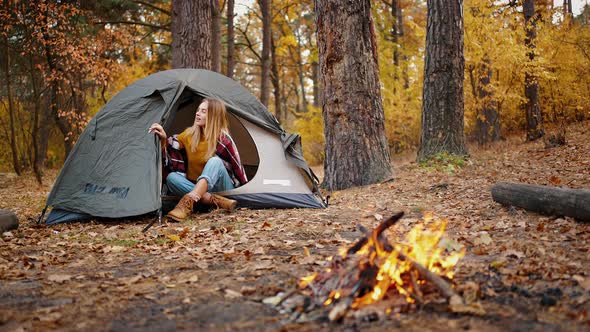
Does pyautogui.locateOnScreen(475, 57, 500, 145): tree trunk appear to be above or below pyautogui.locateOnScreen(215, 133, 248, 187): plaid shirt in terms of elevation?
above

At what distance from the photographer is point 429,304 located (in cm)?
216

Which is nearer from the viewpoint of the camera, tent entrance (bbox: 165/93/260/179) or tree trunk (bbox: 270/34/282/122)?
tent entrance (bbox: 165/93/260/179)

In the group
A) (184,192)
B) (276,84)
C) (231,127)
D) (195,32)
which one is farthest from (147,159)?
(276,84)

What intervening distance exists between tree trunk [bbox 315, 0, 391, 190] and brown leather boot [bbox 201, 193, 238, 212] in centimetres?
192

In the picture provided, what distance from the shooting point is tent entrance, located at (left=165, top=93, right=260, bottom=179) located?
6630mm

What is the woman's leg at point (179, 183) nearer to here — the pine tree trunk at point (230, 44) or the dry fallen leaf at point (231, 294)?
the dry fallen leaf at point (231, 294)

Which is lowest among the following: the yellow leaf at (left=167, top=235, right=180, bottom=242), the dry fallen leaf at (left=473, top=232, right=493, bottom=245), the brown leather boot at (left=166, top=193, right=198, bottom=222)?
the yellow leaf at (left=167, top=235, right=180, bottom=242)

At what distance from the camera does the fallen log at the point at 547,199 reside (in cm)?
365

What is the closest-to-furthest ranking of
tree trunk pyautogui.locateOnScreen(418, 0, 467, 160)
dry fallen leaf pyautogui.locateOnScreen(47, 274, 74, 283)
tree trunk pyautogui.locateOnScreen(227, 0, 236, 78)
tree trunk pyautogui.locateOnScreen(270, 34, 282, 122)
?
dry fallen leaf pyautogui.locateOnScreen(47, 274, 74, 283) < tree trunk pyautogui.locateOnScreen(418, 0, 467, 160) < tree trunk pyautogui.locateOnScreen(227, 0, 236, 78) < tree trunk pyautogui.locateOnScreen(270, 34, 282, 122)

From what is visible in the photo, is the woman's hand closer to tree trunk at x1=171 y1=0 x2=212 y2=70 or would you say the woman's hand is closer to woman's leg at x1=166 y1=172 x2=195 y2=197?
woman's leg at x1=166 y1=172 x2=195 y2=197

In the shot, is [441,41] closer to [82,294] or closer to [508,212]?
[508,212]

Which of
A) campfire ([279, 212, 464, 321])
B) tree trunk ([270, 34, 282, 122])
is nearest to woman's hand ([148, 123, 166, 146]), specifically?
campfire ([279, 212, 464, 321])

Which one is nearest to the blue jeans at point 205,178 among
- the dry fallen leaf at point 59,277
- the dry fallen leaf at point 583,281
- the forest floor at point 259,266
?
the forest floor at point 259,266

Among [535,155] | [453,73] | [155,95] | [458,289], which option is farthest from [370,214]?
[535,155]
